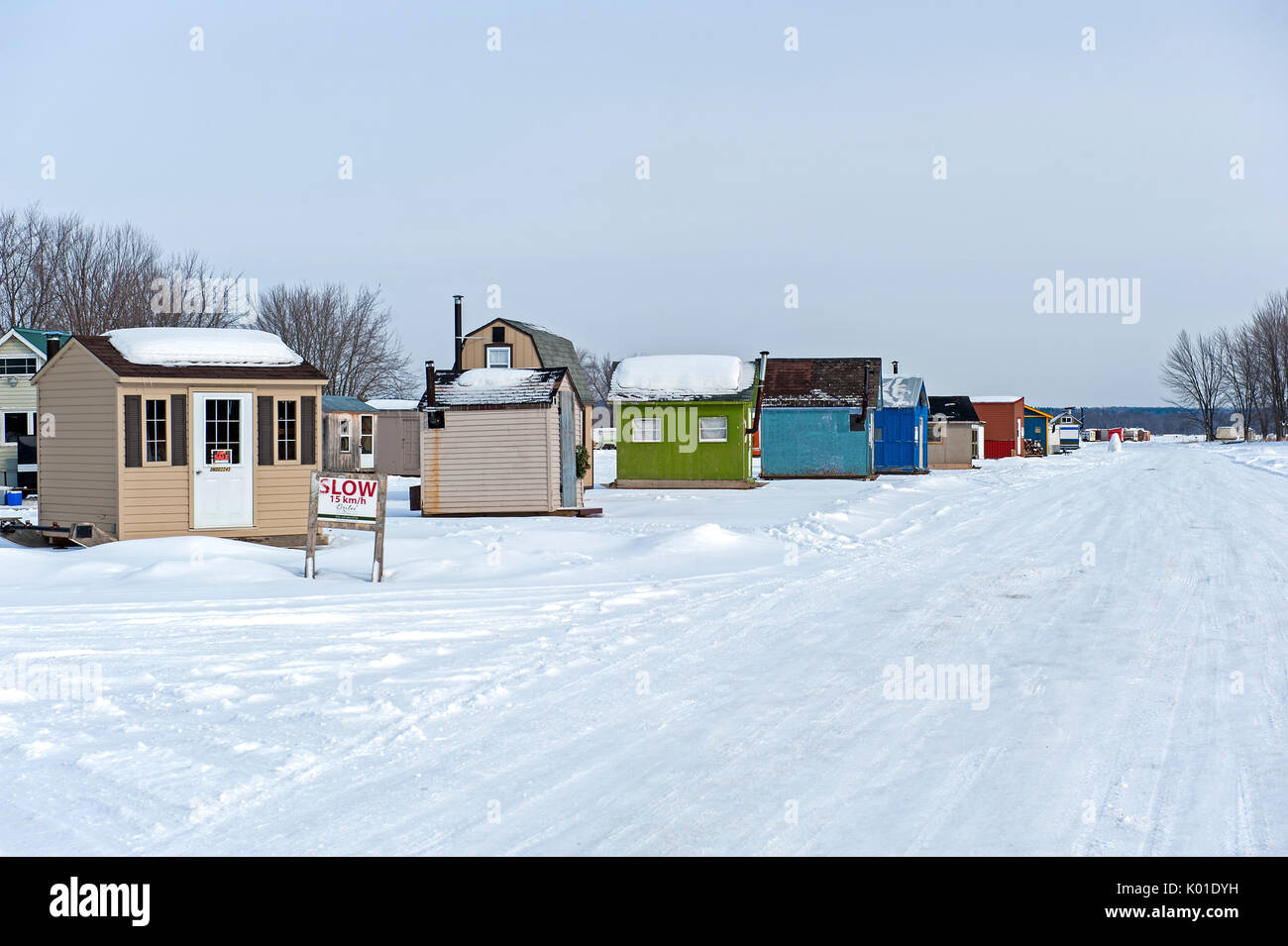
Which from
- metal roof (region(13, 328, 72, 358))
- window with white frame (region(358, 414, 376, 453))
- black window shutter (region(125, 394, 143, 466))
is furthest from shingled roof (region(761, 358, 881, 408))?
black window shutter (region(125, 394, 143, 466))

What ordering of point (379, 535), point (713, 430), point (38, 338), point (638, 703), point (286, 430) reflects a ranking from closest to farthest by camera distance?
point (638, 703) < point (379, 535) < point (286, 430) < point (38, 338) < point (713, 430)

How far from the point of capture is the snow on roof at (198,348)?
16.6m

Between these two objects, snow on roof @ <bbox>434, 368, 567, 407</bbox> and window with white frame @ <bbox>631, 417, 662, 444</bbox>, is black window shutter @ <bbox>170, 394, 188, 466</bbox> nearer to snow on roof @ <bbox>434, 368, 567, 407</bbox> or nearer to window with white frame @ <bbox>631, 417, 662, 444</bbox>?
snow on roof @ <bbox>434, 368, 567, 407</bbox>

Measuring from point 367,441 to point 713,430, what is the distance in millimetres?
20744

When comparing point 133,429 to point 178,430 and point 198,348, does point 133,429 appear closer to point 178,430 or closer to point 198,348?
point 178,430

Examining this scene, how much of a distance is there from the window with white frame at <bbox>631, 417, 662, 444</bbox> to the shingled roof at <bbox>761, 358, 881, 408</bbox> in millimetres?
6935

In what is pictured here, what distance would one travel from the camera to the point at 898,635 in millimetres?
9906

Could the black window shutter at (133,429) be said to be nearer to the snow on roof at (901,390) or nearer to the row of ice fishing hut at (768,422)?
the row of ice fishing hut at (768,422)

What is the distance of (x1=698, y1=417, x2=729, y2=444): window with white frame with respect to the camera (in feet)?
117

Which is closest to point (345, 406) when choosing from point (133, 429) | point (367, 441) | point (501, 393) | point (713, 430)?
point (367, 441)

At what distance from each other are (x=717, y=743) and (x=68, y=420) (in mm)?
14399

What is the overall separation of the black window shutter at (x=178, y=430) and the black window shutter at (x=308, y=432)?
1.72 meters

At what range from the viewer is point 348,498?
44.7 feet

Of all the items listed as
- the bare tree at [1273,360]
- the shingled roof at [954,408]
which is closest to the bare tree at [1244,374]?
the bare tree at [1273,360]
